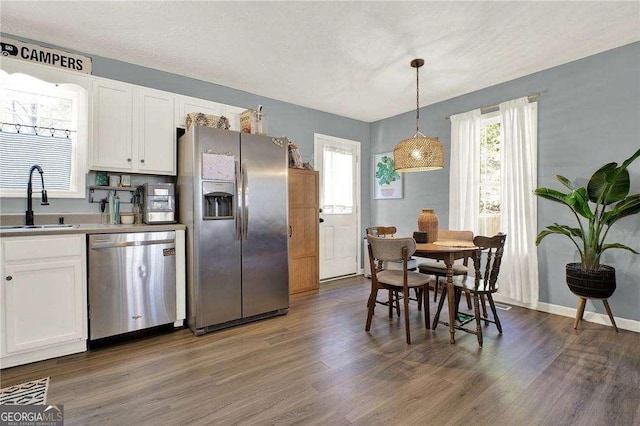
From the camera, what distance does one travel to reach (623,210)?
2.69 m

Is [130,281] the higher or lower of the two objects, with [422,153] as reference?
lower

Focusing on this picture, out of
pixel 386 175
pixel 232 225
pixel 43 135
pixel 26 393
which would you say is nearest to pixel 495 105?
pixel 386 175

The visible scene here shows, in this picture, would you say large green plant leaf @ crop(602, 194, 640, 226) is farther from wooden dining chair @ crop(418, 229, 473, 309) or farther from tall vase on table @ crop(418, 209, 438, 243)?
tall vase on table @ crop(418, 209, 438, 243)

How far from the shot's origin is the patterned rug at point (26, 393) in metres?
1.83

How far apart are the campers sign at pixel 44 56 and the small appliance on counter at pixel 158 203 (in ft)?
4.16

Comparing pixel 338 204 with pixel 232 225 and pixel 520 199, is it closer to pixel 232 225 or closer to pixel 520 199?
pixel 232 225

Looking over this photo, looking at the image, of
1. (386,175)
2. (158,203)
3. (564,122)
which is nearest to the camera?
(158,203)

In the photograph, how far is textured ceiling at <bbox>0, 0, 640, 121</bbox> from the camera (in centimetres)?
238

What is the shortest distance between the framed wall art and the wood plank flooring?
2534mm

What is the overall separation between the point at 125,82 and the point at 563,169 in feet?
15.2

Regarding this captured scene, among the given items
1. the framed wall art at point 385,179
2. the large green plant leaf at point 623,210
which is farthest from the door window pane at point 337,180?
the large green plant leaf at point 623,210

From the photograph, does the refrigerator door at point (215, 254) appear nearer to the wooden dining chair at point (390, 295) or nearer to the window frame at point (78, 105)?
the window frame at point (78, 105)

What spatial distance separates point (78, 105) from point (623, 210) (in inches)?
199

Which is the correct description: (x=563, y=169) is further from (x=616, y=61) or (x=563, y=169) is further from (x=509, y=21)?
(x=509, y=21)
